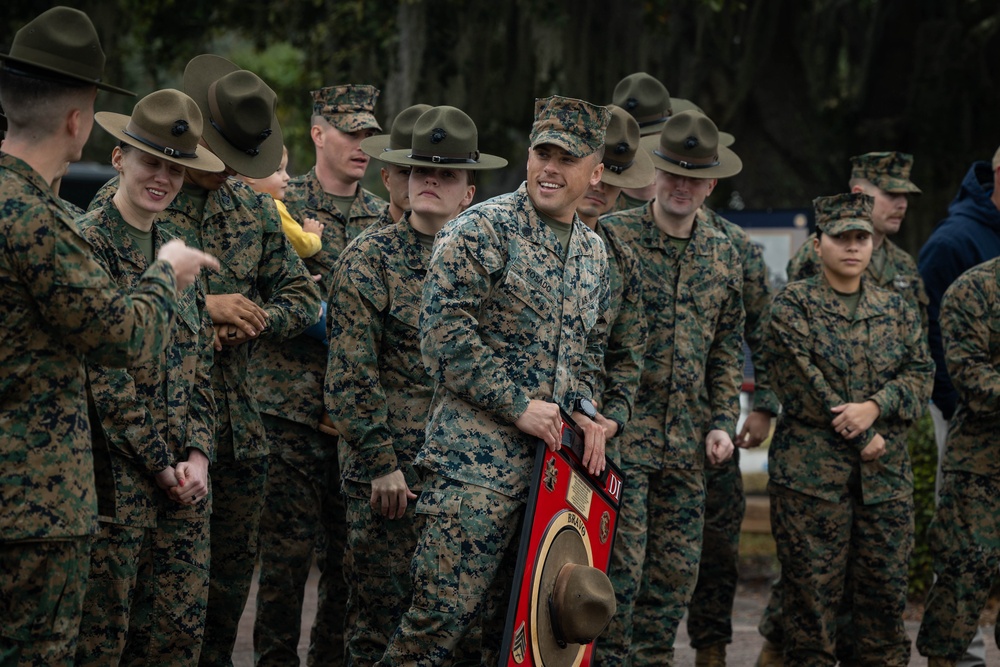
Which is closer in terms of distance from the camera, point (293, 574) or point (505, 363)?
point (505, 363)

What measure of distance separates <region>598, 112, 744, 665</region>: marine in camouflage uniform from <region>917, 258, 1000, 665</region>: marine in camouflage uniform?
3.24 ft

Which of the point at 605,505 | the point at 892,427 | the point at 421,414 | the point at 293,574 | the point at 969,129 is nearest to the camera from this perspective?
the point at 605,505

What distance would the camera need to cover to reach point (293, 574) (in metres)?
5.54

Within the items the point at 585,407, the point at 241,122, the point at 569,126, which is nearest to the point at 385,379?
the point at 585,407

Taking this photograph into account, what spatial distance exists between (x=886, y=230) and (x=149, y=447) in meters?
4.27

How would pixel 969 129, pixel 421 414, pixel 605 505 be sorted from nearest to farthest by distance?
pixel 605 505, pixel 421 414, pixel 969 129

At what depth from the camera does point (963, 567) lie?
19.2ft

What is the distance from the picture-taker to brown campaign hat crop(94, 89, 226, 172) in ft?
14.2

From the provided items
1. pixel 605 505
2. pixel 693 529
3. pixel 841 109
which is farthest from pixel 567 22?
pixel 605 505

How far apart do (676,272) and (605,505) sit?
152 cm

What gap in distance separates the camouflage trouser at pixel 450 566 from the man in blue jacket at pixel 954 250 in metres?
3.25

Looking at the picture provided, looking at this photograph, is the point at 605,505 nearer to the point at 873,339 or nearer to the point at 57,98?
the point at 873,339

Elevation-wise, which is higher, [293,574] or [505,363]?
[505,363]

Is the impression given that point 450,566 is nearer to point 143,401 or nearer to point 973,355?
point 143,401
